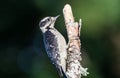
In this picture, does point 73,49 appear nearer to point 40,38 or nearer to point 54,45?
point 54,45

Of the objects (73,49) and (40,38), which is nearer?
(73,49)

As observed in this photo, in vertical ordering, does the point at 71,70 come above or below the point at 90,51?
below

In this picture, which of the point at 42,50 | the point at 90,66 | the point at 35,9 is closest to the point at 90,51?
the point at 90,66

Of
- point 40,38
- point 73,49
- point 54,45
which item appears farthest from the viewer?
point 40,38

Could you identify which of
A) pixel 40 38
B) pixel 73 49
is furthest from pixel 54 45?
pixel 40 38

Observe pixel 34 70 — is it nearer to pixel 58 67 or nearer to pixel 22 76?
pixel 22 76

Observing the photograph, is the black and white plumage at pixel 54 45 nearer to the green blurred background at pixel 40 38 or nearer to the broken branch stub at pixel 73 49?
the broken branch stub at pixel 73 49
